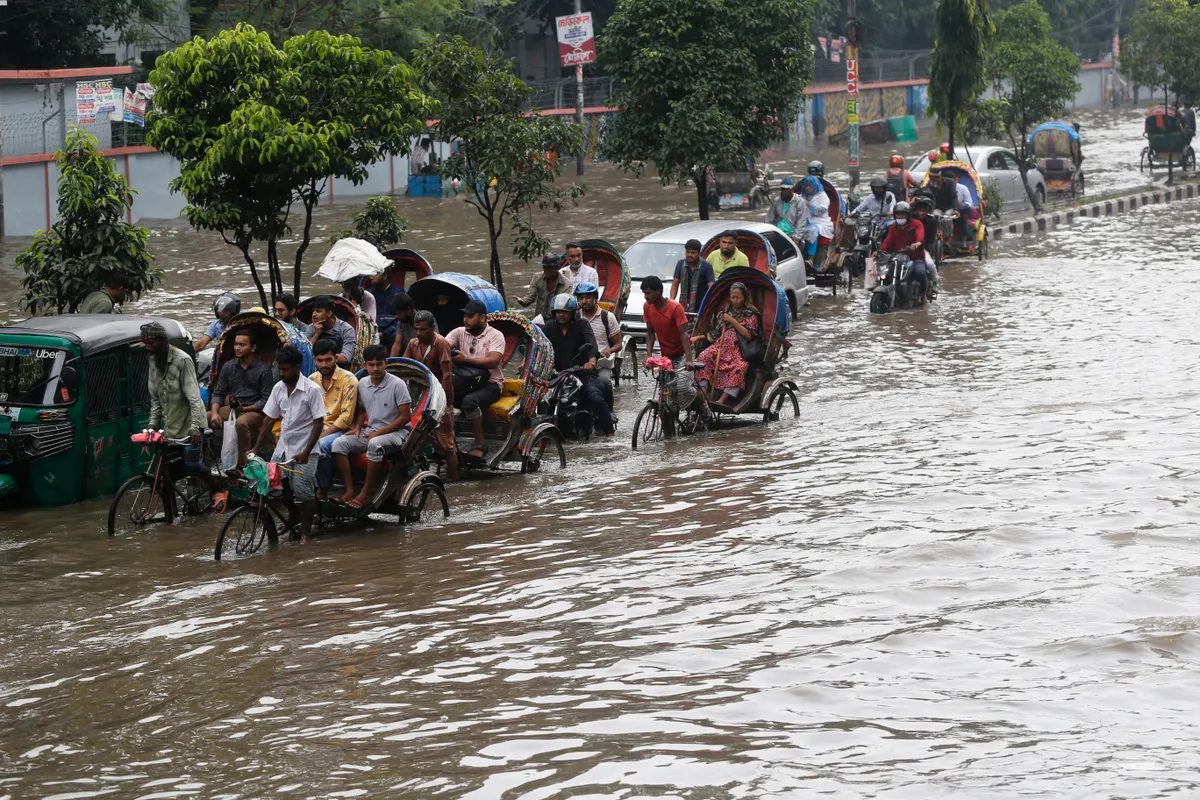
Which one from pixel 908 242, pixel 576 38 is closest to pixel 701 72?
pixel 908 242

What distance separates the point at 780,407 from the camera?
15.3 meters

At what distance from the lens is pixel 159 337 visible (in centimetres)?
1171

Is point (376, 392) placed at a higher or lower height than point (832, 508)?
higher

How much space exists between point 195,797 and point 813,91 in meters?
55.5

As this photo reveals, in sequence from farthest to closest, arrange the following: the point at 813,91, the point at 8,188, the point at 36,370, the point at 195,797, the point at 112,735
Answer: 1. the point at 813,91
2. the point at 8,188
3. the point at 36,370
4. the point at 112,735
5. the point at 195,797

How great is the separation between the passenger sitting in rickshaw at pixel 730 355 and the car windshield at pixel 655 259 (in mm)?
4940

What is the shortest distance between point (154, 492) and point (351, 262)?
13.5 feet

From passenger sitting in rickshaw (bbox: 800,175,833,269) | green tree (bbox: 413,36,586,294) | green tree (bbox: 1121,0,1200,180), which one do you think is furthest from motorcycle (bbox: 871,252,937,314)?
green tree (bbox: 1121,0,1200,180)

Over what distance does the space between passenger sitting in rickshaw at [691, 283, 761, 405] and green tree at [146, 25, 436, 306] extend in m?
3.97

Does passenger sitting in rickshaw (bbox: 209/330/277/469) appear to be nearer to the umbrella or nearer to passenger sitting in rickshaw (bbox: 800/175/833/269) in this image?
the umbrella

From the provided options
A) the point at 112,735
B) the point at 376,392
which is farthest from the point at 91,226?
the point at 112,735

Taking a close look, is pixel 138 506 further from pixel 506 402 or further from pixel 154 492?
pixel 506 402

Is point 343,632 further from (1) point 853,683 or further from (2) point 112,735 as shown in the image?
(1) point 853,683

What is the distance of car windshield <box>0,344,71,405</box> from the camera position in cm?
1206
